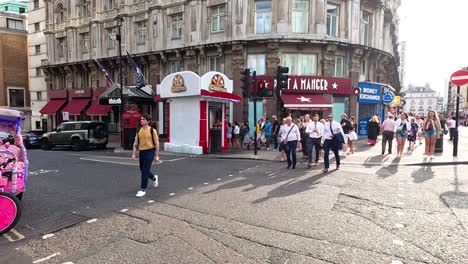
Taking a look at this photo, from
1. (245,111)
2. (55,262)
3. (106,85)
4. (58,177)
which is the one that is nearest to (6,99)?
(106,85)

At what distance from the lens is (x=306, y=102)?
18.5 m

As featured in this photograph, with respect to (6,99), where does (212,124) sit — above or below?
below

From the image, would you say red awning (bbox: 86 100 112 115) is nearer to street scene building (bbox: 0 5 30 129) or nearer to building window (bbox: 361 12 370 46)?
street scene building (bbox: 0 5 30 129)

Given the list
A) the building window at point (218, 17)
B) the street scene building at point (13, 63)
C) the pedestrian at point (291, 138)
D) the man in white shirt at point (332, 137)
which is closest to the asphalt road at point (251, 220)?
the man in white shirt at point (332, 137)

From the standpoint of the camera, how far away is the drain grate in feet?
14.2

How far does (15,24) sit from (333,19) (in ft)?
134

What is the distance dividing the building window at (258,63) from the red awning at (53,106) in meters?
20.6

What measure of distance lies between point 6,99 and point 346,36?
39495 mm

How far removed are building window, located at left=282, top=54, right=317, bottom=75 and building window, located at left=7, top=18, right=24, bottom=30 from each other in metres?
38.4

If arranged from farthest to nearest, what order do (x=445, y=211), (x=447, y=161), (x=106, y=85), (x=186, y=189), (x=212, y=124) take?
(x=106, y=85) → (x=212, y=124) → (x=447, y=161) → (x=186, y=189) → (x=445, y=211)

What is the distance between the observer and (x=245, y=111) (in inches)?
766

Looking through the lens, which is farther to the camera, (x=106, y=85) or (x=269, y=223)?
(x=106, y=85)

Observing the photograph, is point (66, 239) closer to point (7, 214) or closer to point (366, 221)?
point (7, 214)

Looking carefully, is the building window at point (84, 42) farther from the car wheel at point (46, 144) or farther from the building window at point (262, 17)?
the building window at point (262, 17)
